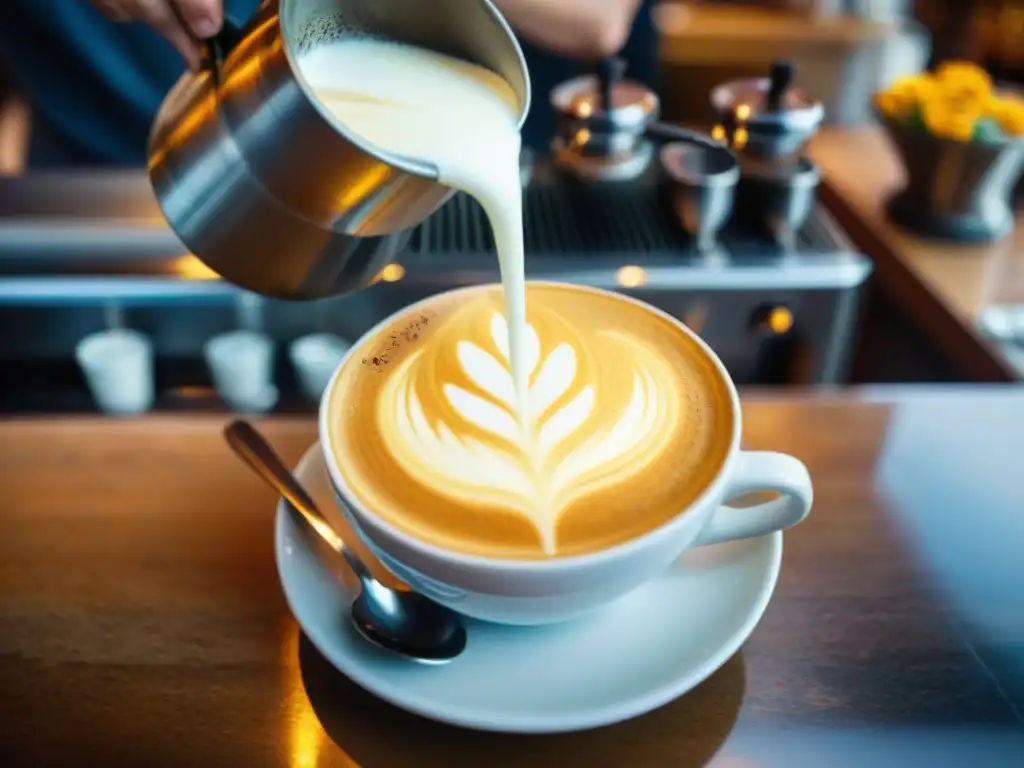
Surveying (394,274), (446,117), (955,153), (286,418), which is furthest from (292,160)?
(955,153)

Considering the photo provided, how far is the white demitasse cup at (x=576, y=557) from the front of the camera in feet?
1.93

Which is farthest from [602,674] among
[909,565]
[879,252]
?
[879,252]

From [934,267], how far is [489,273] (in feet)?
2.20

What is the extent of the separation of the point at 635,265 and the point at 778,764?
28.5 inches

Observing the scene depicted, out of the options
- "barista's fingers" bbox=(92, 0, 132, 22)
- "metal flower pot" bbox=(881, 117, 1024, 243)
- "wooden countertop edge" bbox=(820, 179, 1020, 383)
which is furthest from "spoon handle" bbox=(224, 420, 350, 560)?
"metal flower pot" bbox=(881, 117, 1024, 243)

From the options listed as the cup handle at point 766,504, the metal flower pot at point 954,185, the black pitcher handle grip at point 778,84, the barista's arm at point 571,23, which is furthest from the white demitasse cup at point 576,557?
the barista's arm at point 571,23

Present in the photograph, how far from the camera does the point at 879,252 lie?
141cm

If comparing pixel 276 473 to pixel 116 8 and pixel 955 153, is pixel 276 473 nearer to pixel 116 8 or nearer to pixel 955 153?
pixel 116 8

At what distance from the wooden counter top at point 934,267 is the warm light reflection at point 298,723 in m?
0.85

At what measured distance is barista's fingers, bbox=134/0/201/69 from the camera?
0.78 m

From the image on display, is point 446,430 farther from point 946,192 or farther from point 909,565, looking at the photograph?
point 946,192

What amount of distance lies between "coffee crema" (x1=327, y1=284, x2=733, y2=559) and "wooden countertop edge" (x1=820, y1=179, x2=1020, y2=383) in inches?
21.9

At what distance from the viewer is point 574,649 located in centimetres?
66

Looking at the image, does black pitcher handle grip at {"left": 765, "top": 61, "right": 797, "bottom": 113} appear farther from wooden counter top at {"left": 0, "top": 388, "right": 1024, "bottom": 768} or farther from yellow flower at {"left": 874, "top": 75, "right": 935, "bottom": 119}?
wooden counter top at {"left": 0, "top": 388, "right": 1024, "bottom": 768}
